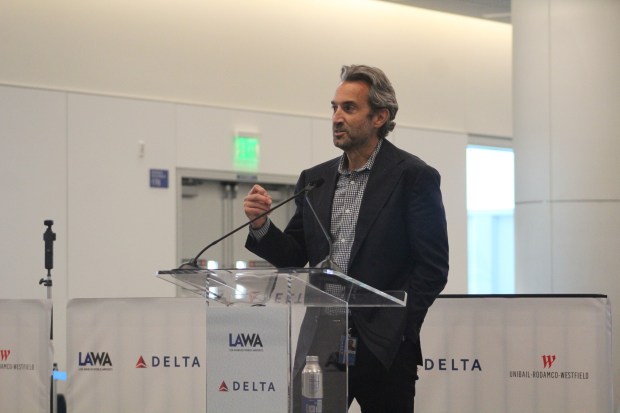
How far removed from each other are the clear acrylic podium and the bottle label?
2 cm

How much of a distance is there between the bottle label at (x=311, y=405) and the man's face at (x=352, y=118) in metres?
0.86

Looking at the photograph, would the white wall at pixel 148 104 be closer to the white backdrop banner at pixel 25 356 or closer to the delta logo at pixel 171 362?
the white backdrop banner at pixel 25 356

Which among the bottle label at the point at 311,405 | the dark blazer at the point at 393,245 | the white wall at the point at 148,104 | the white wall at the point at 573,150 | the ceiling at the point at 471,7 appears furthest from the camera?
the ceiling at the point at 471,7

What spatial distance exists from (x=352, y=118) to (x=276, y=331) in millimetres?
761

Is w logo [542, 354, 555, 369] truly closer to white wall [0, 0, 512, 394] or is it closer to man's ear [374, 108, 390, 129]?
man's ear [374, 108, 390, 129]

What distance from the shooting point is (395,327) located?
113 inches

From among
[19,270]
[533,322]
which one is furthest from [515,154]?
[19,270]

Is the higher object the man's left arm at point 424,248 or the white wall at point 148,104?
the white wall at point 148,104

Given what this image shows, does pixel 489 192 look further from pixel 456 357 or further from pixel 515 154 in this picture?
pixel 456 357

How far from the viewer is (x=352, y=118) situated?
3.07m

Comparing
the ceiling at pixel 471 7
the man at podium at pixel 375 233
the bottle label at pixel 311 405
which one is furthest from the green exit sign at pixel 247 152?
the bottle label at pixel 311 405

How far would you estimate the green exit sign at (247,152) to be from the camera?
866 cm

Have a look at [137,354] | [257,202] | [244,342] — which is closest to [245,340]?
[244,342]

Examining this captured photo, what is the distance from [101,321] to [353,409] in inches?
54.3
